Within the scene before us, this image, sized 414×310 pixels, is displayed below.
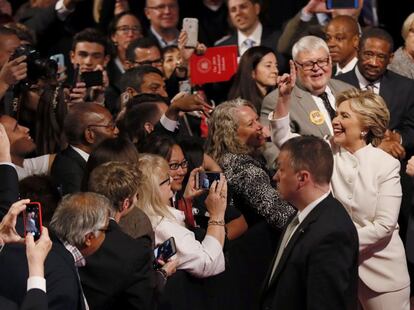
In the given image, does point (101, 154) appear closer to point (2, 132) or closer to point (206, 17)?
point (2, 132)

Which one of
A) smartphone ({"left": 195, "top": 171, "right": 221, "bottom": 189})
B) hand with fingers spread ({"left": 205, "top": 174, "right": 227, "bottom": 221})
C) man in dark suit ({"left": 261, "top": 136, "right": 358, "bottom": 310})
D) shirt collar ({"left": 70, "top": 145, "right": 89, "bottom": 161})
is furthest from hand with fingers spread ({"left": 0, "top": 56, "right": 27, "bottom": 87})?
man in dark suit ({"left": 261, "top": 136, "right": 358, "bottom": 310})

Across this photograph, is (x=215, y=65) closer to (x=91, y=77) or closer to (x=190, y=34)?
(x=190, y=34)

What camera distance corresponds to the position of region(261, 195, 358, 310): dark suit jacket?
5.54 meters

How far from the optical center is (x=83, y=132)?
297 inches

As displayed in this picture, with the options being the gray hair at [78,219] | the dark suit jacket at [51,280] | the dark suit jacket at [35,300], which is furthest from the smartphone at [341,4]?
the dark suit jacket at [35,300]

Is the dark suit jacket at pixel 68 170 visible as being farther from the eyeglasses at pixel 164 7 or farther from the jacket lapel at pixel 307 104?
the eyeglasses at pixel 164 7

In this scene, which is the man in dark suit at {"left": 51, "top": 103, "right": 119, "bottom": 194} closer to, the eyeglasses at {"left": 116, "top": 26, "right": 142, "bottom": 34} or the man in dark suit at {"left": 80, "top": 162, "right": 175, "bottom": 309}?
the man in dark suit at {"left": 80, "top": 162, "right": 175, "bottom": 309}

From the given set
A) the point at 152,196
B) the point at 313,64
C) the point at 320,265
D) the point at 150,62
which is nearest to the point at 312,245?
the point at 320,265

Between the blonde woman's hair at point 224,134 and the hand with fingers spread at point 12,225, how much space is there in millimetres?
2529

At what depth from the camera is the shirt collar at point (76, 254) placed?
565 cm

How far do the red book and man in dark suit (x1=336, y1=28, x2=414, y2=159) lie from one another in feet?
3.06

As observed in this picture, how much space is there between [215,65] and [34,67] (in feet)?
5.16

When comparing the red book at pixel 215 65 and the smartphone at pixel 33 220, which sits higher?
the smartphone at pixel 33 220

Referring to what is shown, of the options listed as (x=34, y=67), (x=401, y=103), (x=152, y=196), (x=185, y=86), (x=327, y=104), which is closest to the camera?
(x=152, y=196)
